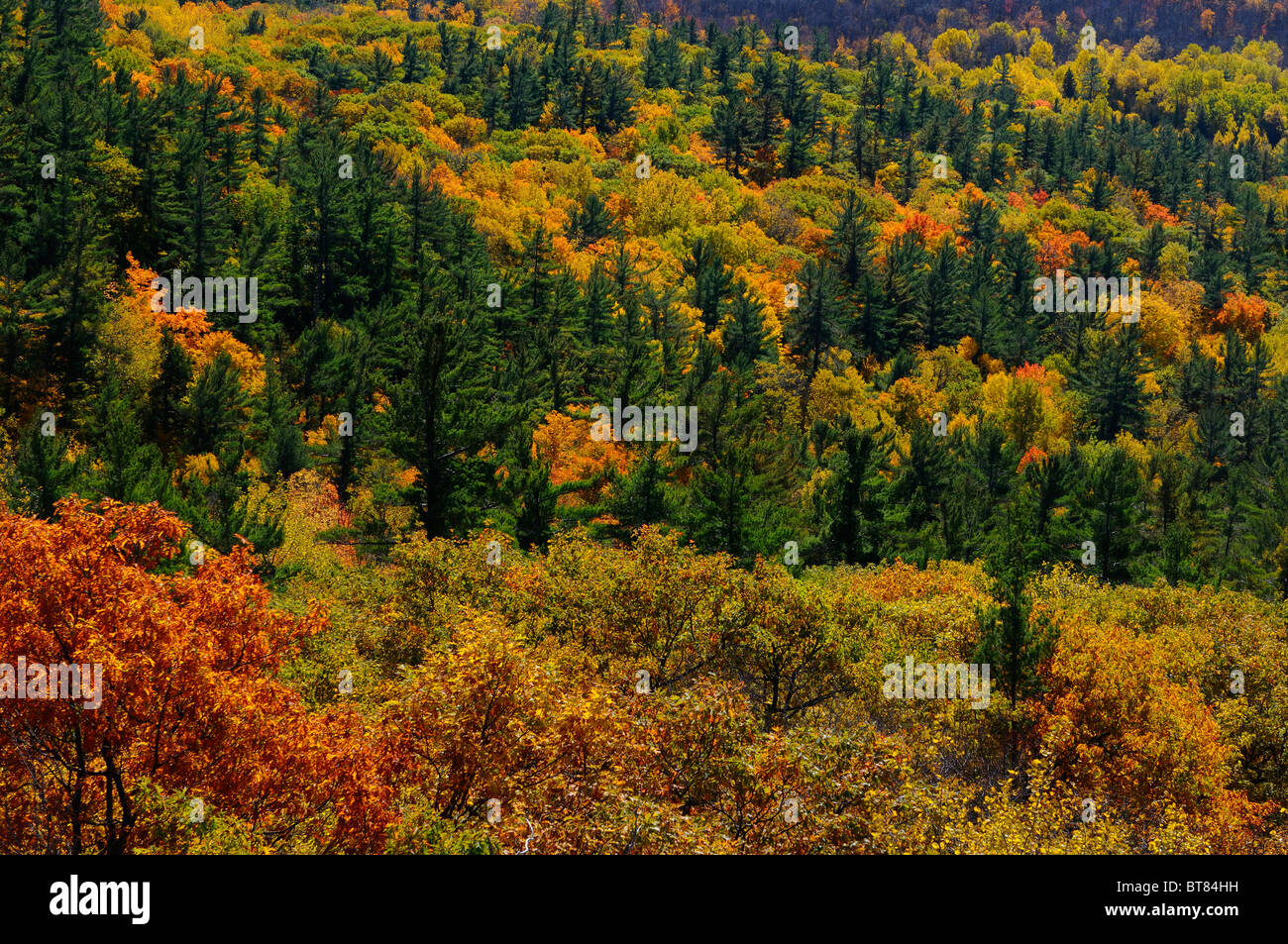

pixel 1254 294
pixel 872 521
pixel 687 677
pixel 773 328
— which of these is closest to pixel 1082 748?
pixel 687 677

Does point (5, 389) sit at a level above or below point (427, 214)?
below

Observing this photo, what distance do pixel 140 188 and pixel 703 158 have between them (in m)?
97.3

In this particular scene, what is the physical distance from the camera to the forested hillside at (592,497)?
640 inches

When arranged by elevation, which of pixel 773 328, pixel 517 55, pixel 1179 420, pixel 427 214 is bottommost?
pixel 1179 420

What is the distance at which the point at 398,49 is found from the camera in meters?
190

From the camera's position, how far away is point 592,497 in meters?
56.6

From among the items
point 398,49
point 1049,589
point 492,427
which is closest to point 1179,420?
point 1049,589

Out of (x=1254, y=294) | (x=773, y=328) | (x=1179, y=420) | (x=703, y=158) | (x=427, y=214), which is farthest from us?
(x=703, y=158)

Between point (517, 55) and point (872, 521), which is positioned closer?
point (872, 521)

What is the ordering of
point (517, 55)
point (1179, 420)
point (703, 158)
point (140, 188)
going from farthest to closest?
point (517, 55) → point (703, 158) → point (1179, 420) → point (140, 188)

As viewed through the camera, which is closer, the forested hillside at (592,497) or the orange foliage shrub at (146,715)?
the orange foliage shrub at (146,715)

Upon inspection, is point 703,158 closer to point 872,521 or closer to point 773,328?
point 773,328

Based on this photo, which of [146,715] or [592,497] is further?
[592,497]

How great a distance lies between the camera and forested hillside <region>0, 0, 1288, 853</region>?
640 inches
